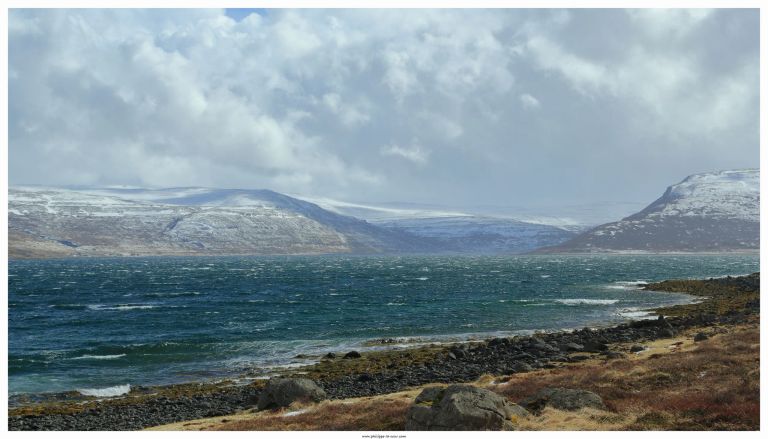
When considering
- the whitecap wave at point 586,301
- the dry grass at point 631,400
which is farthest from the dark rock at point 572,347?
the whitecap wave at point 586,301

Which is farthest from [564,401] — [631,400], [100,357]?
[100,357]

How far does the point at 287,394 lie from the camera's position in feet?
107

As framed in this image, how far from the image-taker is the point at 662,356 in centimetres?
3956

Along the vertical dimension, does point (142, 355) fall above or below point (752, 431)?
below

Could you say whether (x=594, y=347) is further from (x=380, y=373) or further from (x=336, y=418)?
(x=336, y=418)

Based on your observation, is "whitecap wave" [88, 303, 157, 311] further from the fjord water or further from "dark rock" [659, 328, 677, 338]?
"dark rock" [659, 328, 677, 338]

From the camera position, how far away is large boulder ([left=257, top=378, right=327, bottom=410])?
3253 cm

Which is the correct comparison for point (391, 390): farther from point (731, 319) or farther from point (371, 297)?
point (371, 297)

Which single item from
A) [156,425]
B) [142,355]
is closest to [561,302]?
[142,355]

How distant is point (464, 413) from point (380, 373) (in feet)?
70.4

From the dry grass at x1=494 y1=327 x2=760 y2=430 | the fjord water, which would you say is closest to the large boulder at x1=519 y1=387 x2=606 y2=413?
the dry grass at x1=494 y1=327 x2=760 y2=430

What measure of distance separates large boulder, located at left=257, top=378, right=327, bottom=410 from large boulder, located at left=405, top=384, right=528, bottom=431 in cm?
984

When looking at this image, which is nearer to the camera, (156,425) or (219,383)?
(156,425)

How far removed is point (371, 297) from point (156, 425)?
7808 centimetres
